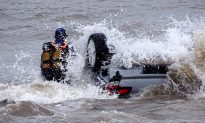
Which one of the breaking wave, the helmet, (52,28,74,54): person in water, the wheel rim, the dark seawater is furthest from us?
the helmet

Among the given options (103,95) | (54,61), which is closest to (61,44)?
(54,61)

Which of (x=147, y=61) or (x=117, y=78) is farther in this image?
(x=147, y=61)

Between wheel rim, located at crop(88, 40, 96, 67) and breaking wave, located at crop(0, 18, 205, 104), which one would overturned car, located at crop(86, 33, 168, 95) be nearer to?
breaking wave, located at crop(0, 18, 205, 104)

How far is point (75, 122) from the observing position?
7.80 metres

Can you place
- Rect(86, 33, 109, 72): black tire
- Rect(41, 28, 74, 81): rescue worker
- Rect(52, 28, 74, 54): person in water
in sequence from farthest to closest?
Rect(52, 28, 74, 54): person in water
Rect(41, 28, 74, 81): rescue worker
Rect(86, 33, 109, 72): black tire

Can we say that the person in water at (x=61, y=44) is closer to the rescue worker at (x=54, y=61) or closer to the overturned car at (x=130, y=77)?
the rescue worker at (x=54, y=61)

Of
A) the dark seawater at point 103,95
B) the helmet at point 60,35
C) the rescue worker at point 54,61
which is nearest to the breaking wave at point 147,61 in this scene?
the dark seawater at point 103,95

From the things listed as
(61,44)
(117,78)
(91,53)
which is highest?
(61,44)

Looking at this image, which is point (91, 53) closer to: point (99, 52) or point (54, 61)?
point (99, 52)

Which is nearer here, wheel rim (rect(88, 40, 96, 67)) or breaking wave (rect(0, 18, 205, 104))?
breaking wave (rect(0, 18, 205, 104))

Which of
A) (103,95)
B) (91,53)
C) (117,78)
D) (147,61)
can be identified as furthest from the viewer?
(91,53)

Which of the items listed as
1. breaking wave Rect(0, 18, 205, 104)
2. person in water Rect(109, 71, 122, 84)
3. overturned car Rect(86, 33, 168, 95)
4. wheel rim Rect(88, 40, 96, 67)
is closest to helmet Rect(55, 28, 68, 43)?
breaking wave Rect(0, 18, 205, 104)

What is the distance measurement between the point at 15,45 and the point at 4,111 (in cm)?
966

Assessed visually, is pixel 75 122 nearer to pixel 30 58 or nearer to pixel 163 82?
pixel 163 82
